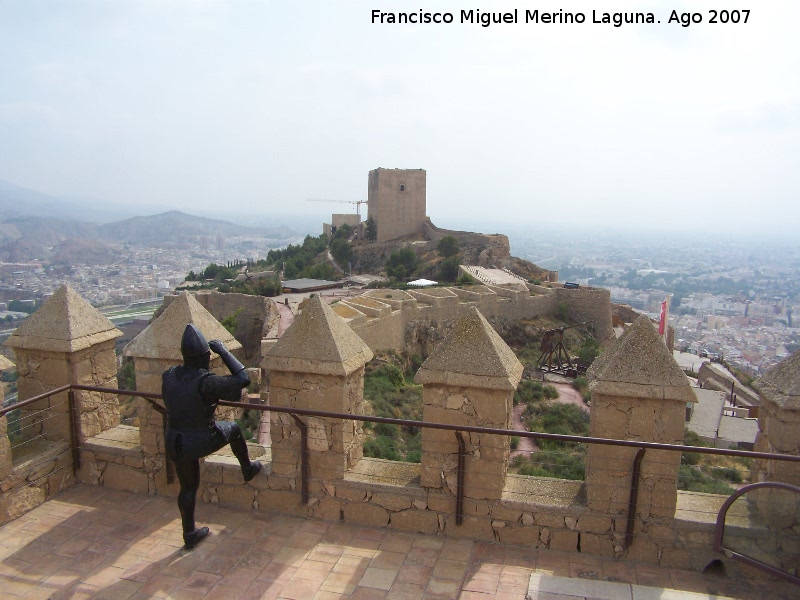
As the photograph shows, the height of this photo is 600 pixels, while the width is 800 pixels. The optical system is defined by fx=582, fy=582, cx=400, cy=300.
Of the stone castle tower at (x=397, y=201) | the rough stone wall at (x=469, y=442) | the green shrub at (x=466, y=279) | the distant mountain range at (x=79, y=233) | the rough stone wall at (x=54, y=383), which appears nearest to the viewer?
the rough stone wall at (x=469, y=442)

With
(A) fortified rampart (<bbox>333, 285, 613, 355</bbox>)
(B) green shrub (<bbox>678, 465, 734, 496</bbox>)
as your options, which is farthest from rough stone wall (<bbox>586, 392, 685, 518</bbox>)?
(A) fortified rampart (<bbox>333, 285, 613, 355</bbox>)

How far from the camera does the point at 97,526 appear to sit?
14.7ft

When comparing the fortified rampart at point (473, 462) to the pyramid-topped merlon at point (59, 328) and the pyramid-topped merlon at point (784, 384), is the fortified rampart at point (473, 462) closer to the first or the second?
the pyramid-topped merlon at point (784, 384)

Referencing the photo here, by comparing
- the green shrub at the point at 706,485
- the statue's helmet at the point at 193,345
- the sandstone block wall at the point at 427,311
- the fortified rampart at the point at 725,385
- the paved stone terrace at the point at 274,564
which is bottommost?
the fortified rampart at the point at 725,385

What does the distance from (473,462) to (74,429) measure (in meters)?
3.56

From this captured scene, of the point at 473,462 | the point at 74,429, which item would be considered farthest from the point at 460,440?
the point at 74,429

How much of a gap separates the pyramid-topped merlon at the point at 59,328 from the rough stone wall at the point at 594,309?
33380 millimetres

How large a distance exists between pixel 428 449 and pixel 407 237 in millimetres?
54171

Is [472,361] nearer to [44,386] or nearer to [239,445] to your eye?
[239,445]

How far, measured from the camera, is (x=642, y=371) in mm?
3896

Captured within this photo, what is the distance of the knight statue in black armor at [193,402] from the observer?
3.88 metres

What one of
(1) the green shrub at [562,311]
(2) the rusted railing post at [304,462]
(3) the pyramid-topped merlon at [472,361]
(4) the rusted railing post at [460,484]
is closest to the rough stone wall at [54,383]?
(2) the rusted railing post at [304,462]

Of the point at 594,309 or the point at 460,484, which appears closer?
the point at 460,484

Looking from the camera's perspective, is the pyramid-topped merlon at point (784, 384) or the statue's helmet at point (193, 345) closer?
the pyramid-topped merlon at point (784, 384)
